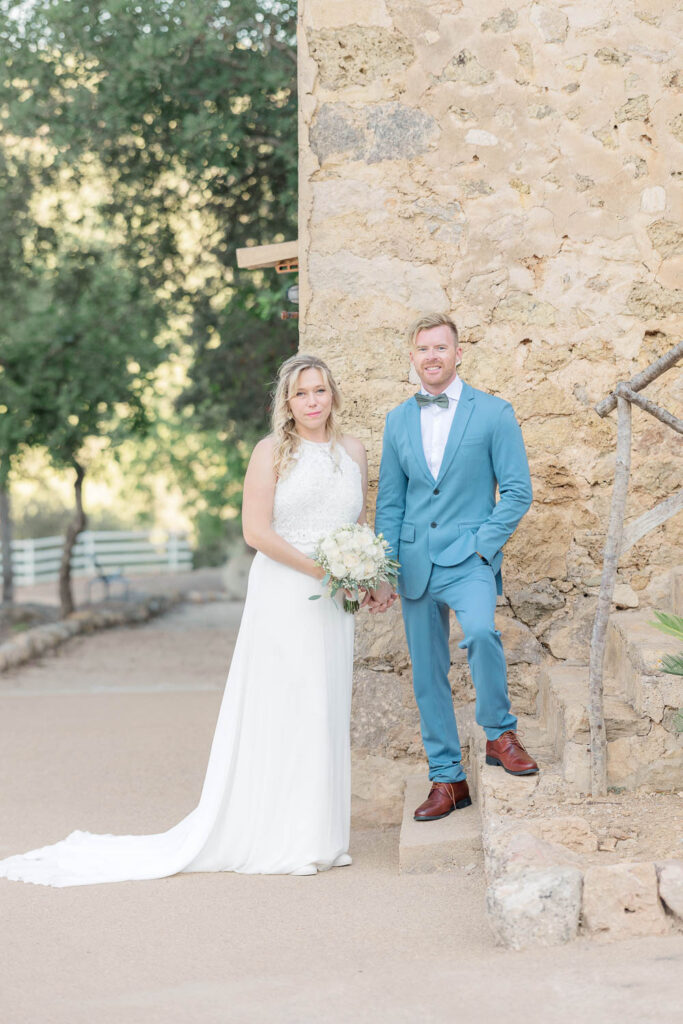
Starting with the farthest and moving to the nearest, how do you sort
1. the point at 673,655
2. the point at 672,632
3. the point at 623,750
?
the point at 623,750 < the point at 673,655 < the point at 672,632

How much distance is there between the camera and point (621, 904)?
3.39 meters

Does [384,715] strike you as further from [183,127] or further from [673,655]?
[183,127]

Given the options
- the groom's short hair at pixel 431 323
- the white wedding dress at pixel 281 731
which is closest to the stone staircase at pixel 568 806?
the white wedding dress at pixel 281 731

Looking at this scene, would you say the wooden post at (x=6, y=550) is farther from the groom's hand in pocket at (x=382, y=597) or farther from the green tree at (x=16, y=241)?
the groom's hand in pocket at (x=382, y=597)

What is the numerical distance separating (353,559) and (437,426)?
26.5 inches

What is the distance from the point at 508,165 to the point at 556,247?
435 mm

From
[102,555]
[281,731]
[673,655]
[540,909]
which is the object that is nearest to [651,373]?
[673,655]

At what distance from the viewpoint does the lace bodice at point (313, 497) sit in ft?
15.1

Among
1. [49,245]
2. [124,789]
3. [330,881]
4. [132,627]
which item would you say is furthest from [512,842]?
[132,627]

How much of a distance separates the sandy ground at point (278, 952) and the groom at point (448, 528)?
0.57m

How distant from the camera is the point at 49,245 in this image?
12.5 metres

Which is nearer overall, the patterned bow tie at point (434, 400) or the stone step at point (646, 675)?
the stone step at point (646, 675)

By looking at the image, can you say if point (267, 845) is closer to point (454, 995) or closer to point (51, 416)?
point (454, 995)

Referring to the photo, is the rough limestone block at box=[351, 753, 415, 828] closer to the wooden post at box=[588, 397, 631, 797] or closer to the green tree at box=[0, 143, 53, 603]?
the wooden post at box=[588, 397, 631, 797]
